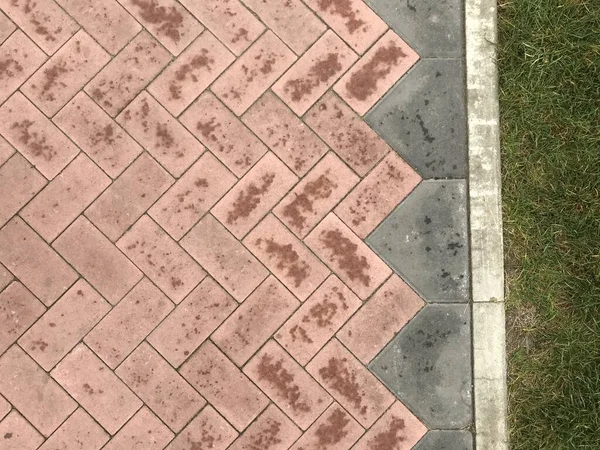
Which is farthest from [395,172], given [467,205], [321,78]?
[321,78]

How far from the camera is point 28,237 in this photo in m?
3.71

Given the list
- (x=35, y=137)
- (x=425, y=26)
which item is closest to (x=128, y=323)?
(x=35, y=137)

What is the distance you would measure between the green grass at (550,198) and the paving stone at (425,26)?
295 mm

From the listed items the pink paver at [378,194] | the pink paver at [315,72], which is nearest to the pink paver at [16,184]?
the pink paver at [315,72]

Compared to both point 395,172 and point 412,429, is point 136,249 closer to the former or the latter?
point 395,172

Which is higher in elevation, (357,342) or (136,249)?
(136,249)

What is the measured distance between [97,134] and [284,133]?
1.07m

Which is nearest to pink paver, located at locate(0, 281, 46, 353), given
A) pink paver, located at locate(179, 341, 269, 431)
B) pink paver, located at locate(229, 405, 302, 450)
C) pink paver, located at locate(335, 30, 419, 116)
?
pink paver, located at locate(179, 341, 269, 431)

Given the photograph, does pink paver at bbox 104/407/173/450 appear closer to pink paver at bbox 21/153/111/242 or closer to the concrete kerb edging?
pink paver at bbox 21/153/111/242

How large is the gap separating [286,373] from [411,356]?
0.72 metres

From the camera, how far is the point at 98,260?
12.2ft

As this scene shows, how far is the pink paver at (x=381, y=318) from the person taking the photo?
146 inches

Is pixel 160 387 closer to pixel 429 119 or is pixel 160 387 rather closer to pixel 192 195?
pixel 192 195

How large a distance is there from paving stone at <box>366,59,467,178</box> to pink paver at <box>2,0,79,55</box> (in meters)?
1.82
